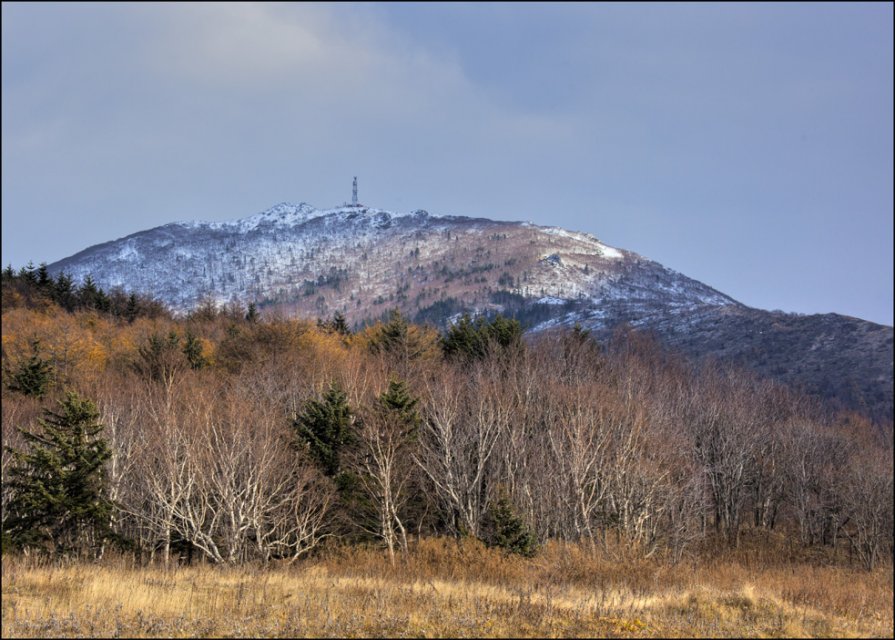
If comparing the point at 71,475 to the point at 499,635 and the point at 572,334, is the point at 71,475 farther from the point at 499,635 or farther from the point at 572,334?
the point at 572,334

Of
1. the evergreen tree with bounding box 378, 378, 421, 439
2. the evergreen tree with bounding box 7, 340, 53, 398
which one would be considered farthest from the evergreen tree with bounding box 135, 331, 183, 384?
the evergreen tree with bounding box 378, 378, 421, 439

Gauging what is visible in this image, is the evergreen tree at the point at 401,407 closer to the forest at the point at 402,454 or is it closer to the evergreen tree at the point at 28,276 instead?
the forest at the point at 402,454

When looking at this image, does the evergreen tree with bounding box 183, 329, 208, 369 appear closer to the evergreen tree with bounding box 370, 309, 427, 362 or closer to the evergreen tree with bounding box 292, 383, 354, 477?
the evergreen tree with bounding box 370, 309, 427, 362

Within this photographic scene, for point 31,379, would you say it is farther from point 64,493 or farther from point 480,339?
point 480,339

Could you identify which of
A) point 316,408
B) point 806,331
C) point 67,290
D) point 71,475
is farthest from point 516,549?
point 806,331

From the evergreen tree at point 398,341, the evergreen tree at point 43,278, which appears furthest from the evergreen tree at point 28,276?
the evergreen tree at point 398,341

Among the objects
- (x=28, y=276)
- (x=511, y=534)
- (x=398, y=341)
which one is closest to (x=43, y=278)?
(x=28, y=276)
